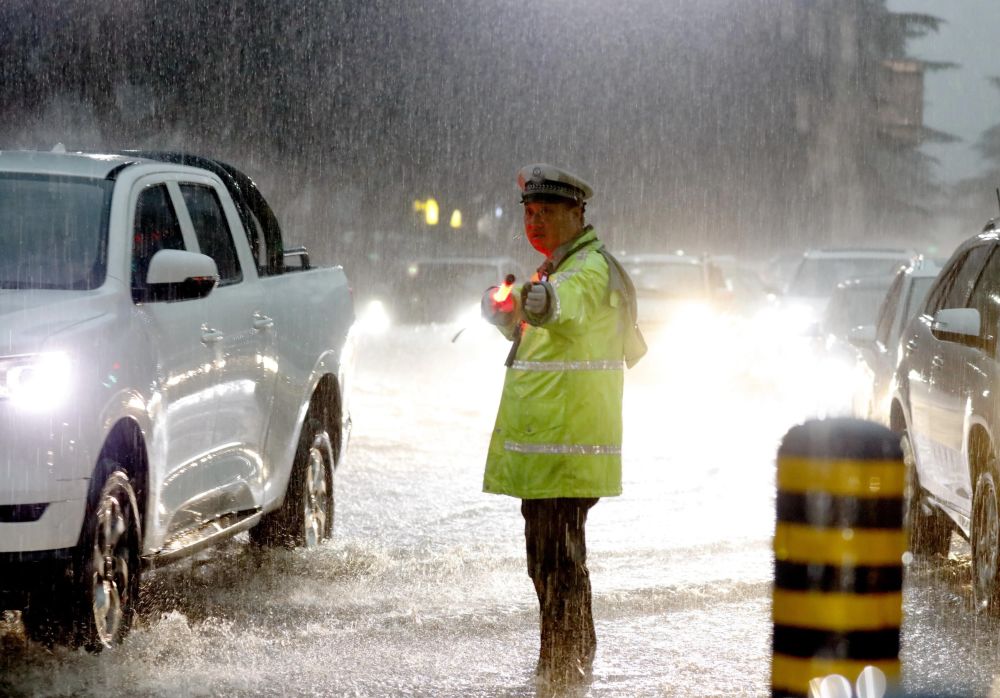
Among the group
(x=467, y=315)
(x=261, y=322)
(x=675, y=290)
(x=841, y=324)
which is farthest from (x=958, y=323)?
(x=467, y=315)

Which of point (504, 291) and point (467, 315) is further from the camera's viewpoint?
point (467, 315)

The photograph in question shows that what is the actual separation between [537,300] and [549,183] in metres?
0.62

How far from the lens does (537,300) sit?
223 inches

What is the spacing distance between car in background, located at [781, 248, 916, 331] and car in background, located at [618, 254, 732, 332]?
1472 mm

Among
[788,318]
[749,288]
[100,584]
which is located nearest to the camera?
[100,584]

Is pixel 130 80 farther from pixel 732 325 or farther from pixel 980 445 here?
pixel 980 445

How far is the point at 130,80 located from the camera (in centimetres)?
2491

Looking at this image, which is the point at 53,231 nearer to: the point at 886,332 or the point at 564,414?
the point at 564,414

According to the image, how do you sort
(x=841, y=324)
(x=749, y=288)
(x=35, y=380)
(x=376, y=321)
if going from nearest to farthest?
(x=35, y=380) → (x=841, y=324) → (x=376, y=321) → (x=749, y=288)

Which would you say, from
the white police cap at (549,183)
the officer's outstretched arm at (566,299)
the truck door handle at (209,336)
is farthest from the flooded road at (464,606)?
the white police cap at (549,183)

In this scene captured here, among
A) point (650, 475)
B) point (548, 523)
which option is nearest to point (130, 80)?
point (650, 475)

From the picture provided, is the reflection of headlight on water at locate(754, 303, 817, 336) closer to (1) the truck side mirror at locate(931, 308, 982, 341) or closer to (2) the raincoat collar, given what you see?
(1) the truck side mirror at locate(931, 308, 982, 341)

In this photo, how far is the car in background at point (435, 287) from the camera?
2241cm

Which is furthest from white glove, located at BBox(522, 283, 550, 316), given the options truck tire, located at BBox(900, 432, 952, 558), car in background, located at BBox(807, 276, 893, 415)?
car in background, located at BBox(807, 276, 893, 415)
